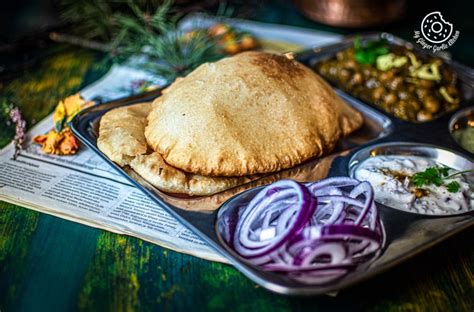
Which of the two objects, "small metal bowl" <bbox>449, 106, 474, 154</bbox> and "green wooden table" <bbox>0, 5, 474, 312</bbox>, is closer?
"green wooden table" <bbox>0, 5, 474, 312</bbox>

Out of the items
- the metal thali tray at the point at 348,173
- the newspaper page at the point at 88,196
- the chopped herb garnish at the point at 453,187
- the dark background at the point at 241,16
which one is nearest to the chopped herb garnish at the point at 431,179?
the chopped herb garnish at the point at 453,187

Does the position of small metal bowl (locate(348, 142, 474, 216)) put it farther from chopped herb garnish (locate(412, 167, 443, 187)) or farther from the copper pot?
the copper pot

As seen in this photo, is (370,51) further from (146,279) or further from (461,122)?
(146,279)

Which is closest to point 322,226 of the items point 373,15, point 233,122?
point 233,122

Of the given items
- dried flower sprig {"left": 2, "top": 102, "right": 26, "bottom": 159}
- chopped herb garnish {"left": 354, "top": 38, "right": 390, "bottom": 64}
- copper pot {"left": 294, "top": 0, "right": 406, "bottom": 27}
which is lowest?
dried flower sprig {"left": 2, "top": 102, "right": 26, "bottom": 159}

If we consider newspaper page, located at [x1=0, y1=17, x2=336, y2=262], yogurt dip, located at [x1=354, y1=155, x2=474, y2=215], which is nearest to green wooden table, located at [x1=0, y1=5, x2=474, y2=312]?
newspaper page, located at [x1=0, y1=17, x2=336, y2=262]

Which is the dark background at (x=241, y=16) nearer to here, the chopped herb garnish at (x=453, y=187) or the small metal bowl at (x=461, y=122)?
the small metal bowl at (x=461, y=122)

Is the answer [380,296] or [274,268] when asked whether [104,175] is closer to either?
[274,268]
